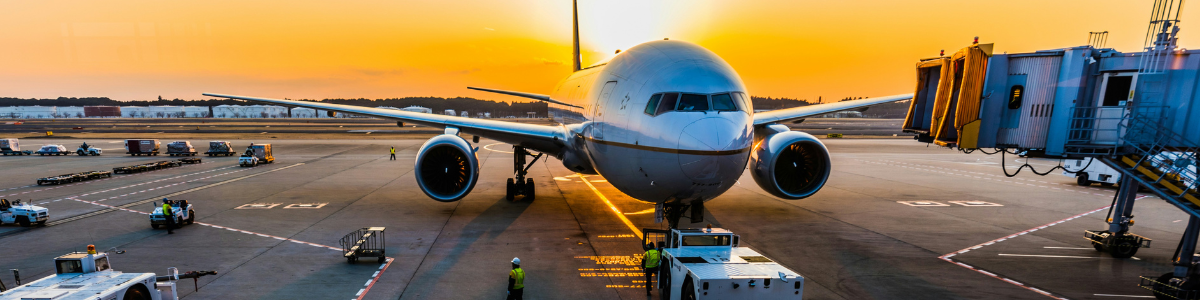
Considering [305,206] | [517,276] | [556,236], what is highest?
[517,276]

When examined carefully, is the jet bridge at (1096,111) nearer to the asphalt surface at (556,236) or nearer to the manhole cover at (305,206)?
the asphalt surface at (556,236)

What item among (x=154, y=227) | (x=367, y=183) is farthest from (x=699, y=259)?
(x=367, y=183)

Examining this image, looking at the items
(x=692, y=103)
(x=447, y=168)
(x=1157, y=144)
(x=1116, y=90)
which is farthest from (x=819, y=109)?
(x=447, y=168)

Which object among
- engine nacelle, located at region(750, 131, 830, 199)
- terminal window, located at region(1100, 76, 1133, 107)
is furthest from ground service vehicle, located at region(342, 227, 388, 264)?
terminal window, located at region(1100, 76, 1133, 107)

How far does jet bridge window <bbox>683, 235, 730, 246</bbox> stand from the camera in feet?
35.7

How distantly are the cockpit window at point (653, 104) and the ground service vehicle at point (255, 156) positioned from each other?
118 feet

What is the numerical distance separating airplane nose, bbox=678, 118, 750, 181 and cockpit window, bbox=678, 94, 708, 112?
0.43 meters

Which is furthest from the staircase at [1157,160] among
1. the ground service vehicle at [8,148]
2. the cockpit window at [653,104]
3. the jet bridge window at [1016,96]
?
the ground service vehicle at [8,148]

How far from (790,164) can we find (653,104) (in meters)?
5.23

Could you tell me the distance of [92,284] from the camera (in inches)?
343

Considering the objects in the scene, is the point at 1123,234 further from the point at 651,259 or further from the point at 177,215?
the point at 177,215

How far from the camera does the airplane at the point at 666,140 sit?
9688mm

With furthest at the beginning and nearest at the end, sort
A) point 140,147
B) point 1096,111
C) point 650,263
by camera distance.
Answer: point 140,147 → point 1096,111 → point 650,263

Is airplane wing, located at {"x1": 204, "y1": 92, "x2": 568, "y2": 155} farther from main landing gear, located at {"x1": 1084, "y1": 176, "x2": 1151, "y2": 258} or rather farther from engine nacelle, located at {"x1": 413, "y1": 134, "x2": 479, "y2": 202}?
main landing gear, located at {"x1": 1084, "y1": 176, "x2": 1151, "y2": 258}
